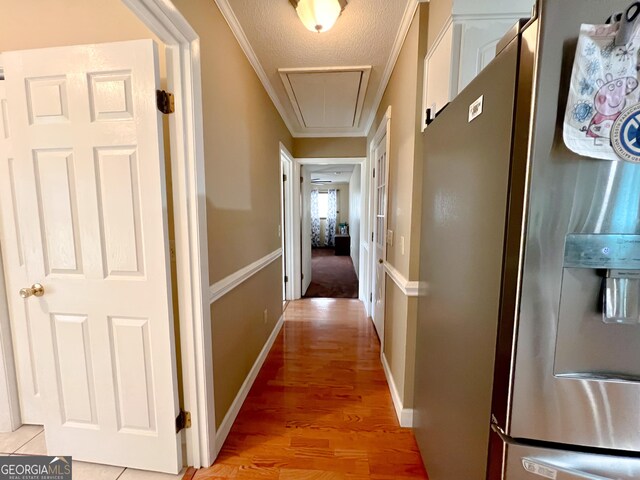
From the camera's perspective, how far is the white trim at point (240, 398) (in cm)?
147

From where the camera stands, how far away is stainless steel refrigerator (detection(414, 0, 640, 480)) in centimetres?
53

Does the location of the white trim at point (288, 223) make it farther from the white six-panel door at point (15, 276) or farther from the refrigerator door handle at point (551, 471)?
the refrigerator door handle at point (551, 471)

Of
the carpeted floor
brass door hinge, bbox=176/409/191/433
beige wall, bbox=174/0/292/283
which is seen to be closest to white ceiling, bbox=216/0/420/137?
beige wall, bbox=174/0/292/283

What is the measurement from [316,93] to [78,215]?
6.96 ft

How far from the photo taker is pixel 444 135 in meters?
1.03

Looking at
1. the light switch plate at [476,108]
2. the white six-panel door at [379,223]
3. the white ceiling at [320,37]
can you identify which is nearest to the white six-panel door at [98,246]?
the white ceiling at [320,37]

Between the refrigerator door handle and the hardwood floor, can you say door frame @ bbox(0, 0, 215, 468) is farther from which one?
the refrigerator door handle

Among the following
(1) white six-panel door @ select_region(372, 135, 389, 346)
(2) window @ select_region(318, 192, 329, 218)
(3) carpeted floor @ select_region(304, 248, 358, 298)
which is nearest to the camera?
(1) white six-panel door @ select_region(372, 135, 389, 346)

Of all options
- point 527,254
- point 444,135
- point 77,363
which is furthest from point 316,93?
point 77,363

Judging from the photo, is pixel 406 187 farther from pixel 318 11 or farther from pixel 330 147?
pixel 330 147

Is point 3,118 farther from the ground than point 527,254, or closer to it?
farther from the ground

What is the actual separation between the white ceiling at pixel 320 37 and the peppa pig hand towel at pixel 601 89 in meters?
1.31

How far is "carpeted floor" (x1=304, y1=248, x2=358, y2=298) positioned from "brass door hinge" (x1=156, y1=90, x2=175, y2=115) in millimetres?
3384

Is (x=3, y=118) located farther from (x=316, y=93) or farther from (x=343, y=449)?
(x=343, y=449)
